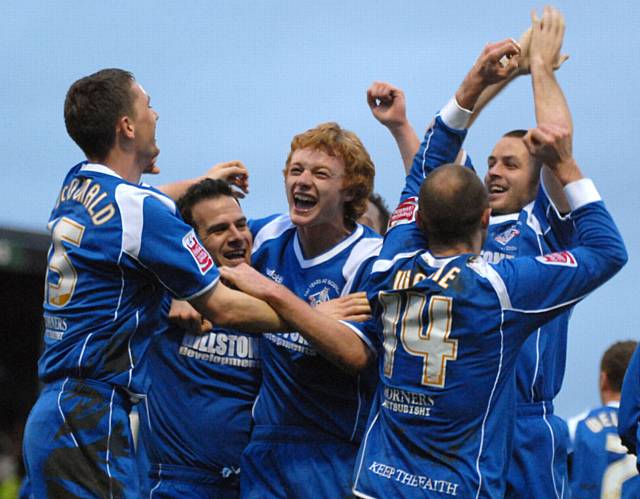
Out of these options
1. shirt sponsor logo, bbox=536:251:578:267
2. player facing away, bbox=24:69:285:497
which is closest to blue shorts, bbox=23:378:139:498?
player facing away, bbox=24:69:285:497

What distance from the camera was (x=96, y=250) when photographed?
6.12 metres

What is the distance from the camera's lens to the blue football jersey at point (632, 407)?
6816mm

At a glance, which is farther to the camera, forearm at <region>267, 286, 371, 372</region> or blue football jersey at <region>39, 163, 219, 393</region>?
forearm at <region>267, 286, 371, 372</region>

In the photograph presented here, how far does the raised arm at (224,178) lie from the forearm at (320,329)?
1.25 metres

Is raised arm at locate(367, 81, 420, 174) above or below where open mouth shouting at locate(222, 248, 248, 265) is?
above

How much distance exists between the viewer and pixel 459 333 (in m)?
5.81

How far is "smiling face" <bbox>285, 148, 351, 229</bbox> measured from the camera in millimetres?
7051

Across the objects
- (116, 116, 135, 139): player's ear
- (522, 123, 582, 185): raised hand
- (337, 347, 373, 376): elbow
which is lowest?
(337, 347, 373, 376): elbow

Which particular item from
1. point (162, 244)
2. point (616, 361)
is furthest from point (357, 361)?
point (616, 361)

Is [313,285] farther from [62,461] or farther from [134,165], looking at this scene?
[62,461]

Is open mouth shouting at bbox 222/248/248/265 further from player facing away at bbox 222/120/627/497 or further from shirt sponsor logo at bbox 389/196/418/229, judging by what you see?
player facing away at bbox 222/120/627/497

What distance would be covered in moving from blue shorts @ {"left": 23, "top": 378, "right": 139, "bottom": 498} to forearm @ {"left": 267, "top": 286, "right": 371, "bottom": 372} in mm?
898

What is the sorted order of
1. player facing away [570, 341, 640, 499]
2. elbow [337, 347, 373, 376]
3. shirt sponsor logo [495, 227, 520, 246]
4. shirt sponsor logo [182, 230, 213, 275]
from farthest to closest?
1. player facing away [570, 341, 640, 499]
2. shirt sponsor logo [495, 227, 520, 246]
3. elbow [337, 347, 373, 376]
4. shirt sponsor logo [182, 230, 213, 275]

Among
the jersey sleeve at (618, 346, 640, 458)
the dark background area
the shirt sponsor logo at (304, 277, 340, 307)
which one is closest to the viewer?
the jersey sleeve at (618, 346, 640, 458)
